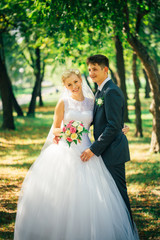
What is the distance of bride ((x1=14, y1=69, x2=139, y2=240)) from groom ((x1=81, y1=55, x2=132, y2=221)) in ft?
0.53

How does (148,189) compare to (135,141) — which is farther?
(135,141)

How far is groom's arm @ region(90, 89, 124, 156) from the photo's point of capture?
389 cm

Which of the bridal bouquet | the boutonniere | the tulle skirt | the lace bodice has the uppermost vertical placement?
the boutonniere

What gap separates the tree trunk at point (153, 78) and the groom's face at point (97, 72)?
16.1 feet

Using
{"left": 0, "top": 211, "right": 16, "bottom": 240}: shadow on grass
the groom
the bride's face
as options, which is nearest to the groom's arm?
the groom

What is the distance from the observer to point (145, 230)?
478 cm

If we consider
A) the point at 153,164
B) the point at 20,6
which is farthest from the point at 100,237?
the point at 20,6

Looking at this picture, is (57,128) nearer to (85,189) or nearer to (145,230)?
(85,189)

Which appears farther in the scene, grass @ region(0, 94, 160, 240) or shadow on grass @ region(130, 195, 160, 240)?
grass @ region(0, 94, 160, 240)

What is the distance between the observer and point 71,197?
12.7ft

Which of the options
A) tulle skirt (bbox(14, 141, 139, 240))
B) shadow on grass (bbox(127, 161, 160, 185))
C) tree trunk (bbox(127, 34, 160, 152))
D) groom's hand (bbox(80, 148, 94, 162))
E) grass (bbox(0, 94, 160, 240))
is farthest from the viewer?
tree trunk (bbox(127, 34, 160, 152))

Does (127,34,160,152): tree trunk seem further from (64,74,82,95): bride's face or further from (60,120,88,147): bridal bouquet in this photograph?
(60,120,88,147): bridal bouquet

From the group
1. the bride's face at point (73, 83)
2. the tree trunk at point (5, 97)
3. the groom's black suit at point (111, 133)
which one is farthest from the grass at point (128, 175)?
the bride's face at point (73, 83)

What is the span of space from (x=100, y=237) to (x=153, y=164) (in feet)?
18.5
